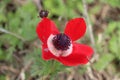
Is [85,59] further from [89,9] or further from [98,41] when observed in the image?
[89,9]

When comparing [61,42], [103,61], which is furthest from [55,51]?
[103,61]

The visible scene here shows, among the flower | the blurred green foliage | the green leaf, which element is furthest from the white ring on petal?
the green leaf

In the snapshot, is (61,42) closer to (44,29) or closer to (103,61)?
(44,29)

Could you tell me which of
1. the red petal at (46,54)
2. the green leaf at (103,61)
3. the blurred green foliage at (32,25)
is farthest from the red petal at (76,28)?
the green leaf at (103,61)

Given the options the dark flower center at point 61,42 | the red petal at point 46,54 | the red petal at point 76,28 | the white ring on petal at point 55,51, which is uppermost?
the red petal at point 76,28

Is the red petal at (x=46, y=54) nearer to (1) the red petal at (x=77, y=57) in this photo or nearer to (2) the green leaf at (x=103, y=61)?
(1) the red petal at (x=77, y=57)

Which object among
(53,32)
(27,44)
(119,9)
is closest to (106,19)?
(119,9)
